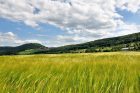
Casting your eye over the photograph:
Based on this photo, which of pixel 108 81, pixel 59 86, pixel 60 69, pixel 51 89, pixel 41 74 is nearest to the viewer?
pixel 51 89

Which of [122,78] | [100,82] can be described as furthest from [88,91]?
[122,78]

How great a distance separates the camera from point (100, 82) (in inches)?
143

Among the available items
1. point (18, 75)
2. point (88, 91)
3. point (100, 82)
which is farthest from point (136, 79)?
point (18, 75)

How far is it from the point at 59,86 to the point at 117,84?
2.82 feet

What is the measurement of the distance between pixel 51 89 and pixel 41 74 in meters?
1.02

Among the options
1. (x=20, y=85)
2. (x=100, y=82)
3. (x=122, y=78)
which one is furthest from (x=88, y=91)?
(x=20, y=85)

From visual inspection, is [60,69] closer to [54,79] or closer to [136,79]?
[54,79]

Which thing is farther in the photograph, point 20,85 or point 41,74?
point 41,74

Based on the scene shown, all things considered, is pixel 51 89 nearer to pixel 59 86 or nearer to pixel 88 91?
pixel 59 86

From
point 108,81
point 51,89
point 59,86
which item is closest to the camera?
point 51,89

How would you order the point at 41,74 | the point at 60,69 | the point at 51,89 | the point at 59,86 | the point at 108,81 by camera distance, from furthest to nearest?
the point at 60,69 < the point at 41,74 < the point at 108,81 < the point at 59,86 < the point at 51,89

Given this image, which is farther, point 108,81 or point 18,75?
point 18,75

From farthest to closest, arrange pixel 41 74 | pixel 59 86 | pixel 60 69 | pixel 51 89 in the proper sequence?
1. pixel 60 69
2. pixel 41 74
3. pixel 59 86
4. pixel 51 89

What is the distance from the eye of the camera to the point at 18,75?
429 cm
